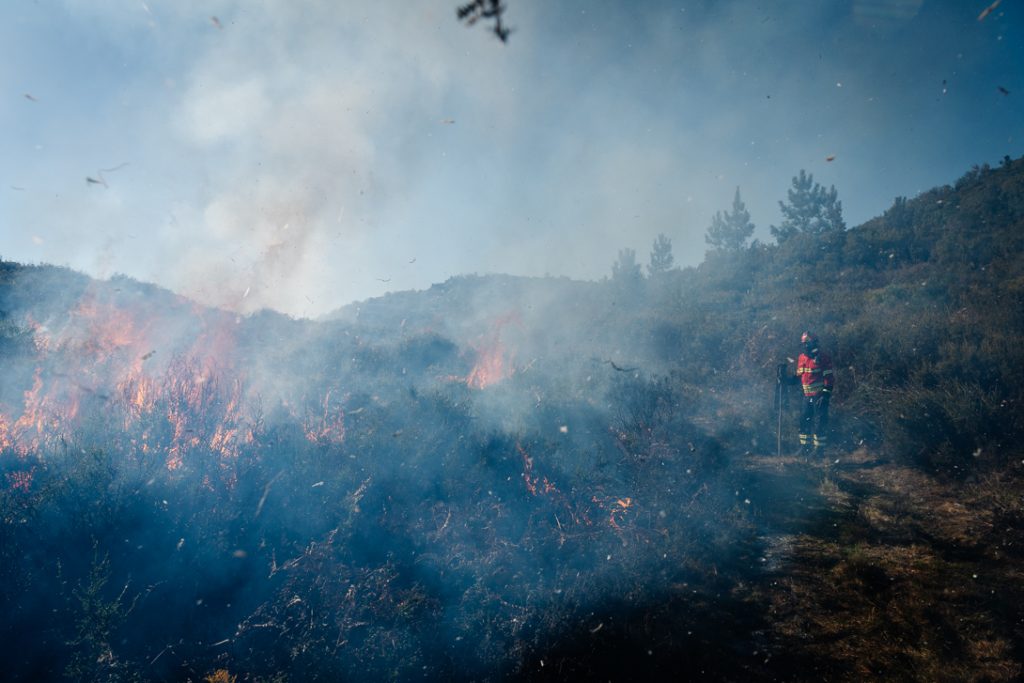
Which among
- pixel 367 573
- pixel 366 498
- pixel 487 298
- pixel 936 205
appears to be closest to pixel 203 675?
pixel 367 573

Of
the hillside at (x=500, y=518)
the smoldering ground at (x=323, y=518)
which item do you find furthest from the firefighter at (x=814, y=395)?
the smoldering ground at (x=323, y=518)

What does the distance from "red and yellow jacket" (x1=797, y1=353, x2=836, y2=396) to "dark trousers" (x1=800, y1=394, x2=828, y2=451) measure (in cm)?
16

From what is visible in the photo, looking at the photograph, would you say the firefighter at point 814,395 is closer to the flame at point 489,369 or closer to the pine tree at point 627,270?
the flame at point 489,369

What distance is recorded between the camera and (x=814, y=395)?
879cm

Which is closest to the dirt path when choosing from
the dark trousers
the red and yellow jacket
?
the dark trousers

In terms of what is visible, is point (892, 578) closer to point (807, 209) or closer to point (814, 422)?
point (814, 422)

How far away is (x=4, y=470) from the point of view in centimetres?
483

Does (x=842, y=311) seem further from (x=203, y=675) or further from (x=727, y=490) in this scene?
(x=203, y=675)

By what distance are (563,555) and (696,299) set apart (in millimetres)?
19876

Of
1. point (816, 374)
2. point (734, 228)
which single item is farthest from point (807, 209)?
point (816, 374)

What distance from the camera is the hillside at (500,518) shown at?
141 inches

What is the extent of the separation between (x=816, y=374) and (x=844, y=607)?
6112 mm

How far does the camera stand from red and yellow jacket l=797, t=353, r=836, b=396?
344 inches

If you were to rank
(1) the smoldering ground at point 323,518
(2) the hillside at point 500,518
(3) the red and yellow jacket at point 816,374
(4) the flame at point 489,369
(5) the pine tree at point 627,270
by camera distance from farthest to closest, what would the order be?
(5) the pine tree at point 627,270
(4) the flame at point 489,369
(3) the red and yellow jacket at point 816,374
(1) the smoldering ground at point 323,518
(2) the hillside at point 500,518
